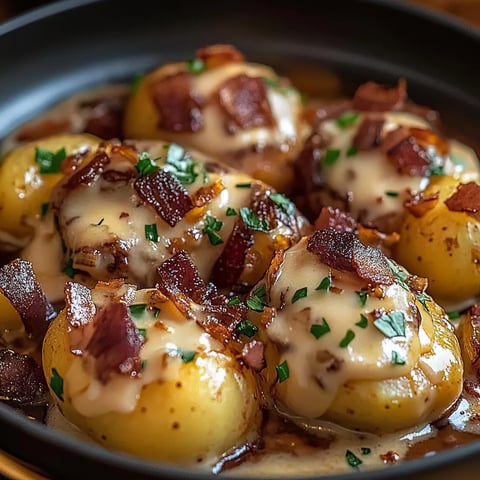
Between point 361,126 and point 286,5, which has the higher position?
point 286,5

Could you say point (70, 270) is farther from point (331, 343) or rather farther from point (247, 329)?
point (331, 343)

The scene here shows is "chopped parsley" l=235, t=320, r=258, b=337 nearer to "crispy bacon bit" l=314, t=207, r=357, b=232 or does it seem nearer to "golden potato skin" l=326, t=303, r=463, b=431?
"golden potato skin" l=326, t=303, r=463, b=431

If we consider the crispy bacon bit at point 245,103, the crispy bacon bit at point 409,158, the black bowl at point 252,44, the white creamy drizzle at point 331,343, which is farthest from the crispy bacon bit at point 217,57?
the white creamy drizzle at point 331,343

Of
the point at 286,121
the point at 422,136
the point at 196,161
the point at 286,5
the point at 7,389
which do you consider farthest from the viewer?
the point at 286,5

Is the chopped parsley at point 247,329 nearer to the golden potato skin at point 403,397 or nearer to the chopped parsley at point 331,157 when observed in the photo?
the golden potato skin at point 403,397

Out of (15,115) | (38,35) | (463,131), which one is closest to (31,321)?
(15,115)

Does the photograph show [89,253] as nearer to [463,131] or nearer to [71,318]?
[71,318]
